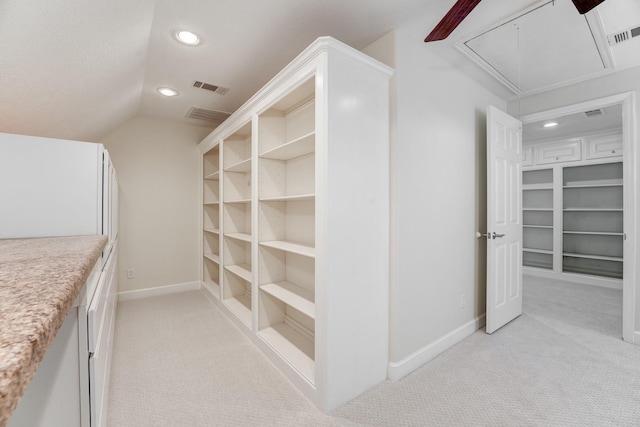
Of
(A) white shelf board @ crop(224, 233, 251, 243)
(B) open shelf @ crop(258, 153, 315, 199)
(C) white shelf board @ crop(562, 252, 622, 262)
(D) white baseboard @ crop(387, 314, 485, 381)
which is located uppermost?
(B) open shelf @ crop(258, 153, 315, 199)

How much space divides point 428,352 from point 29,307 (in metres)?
2.40

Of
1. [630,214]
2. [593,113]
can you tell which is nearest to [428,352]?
[630,214]

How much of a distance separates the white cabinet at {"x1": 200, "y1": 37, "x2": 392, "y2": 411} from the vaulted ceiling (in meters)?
0.32

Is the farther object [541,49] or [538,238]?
[538,238]

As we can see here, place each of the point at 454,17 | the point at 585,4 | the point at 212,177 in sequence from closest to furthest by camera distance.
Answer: the point at 585,4 → the point at 454,17 → the point at 212,177

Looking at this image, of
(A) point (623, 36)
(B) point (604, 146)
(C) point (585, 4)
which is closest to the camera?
(C) point (585, 4)

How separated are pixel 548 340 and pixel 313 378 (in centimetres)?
226

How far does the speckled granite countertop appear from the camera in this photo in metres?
0.28

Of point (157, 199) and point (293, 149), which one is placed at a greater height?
point (293, 149)

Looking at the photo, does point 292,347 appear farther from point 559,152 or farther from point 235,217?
point 559,152

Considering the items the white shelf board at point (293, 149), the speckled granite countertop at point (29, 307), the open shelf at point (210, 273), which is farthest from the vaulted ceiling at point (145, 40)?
the open shelf at point (210, 273)

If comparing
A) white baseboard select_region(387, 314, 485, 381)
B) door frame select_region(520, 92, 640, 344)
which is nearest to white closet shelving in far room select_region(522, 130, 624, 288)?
door frame select_region(520, 92, 640, 344)

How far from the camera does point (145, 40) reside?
201 centimetres

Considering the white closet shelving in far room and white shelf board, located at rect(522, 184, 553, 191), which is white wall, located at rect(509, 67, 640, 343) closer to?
the white closet shelving in far room
